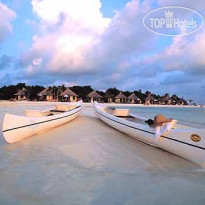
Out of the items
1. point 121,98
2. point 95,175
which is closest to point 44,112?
point 95,175

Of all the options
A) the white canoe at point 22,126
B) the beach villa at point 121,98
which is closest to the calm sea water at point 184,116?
the white canoe at point 22,126

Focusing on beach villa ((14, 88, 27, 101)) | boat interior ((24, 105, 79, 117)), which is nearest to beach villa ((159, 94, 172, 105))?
beach villa ((14, 88, 27, 101))

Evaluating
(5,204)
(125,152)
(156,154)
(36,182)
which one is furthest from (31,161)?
(156,154)

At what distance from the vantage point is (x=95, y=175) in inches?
131

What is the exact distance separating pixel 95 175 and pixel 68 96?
45.6m

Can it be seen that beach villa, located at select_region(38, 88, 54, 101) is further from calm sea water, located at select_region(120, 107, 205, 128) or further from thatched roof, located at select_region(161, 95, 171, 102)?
thatched roof, located at select_region(161, 95, 171, 102)

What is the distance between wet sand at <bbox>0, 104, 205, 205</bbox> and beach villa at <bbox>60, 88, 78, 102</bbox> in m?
43.0

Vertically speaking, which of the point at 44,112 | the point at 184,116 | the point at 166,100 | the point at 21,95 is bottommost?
the point at 184,116

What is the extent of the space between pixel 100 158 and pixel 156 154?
1225 mm

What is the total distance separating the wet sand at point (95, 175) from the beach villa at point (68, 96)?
42962 millimetres

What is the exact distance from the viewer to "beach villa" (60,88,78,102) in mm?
47922

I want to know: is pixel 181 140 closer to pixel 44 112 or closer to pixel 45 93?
pixel 44 112

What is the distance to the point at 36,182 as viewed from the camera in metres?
3.01

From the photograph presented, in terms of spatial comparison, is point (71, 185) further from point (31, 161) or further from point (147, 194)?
point (31, 161)
